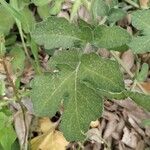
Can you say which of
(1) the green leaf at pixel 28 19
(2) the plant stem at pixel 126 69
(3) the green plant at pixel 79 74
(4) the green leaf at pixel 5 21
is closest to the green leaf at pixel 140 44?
(3) the green plant at pixel 79 74

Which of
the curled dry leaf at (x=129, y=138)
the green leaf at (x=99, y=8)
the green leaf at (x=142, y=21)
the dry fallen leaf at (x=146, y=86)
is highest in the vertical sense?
the green leaf at (x=142, y=21)

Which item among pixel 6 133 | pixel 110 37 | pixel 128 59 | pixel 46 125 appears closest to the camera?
pixel 110 37

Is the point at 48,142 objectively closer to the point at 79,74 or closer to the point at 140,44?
the point at 79,74

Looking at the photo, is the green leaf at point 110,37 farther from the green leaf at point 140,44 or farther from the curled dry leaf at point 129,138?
the curled dry leaf at point 129,138

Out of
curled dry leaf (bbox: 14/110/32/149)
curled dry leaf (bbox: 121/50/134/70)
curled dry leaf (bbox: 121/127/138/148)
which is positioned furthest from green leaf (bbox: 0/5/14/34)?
curled dry leaf (bbox: 121/127/138/148)

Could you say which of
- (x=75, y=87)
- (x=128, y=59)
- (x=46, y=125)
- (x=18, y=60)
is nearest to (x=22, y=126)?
(x=46, y=125)

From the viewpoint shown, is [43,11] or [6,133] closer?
[6,133]

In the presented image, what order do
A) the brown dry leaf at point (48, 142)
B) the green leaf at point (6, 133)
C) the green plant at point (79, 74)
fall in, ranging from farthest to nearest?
the brown dry leaf at point (48, 142)
the green leaf at point (6, 133)
the green plant at point (79, 74)
